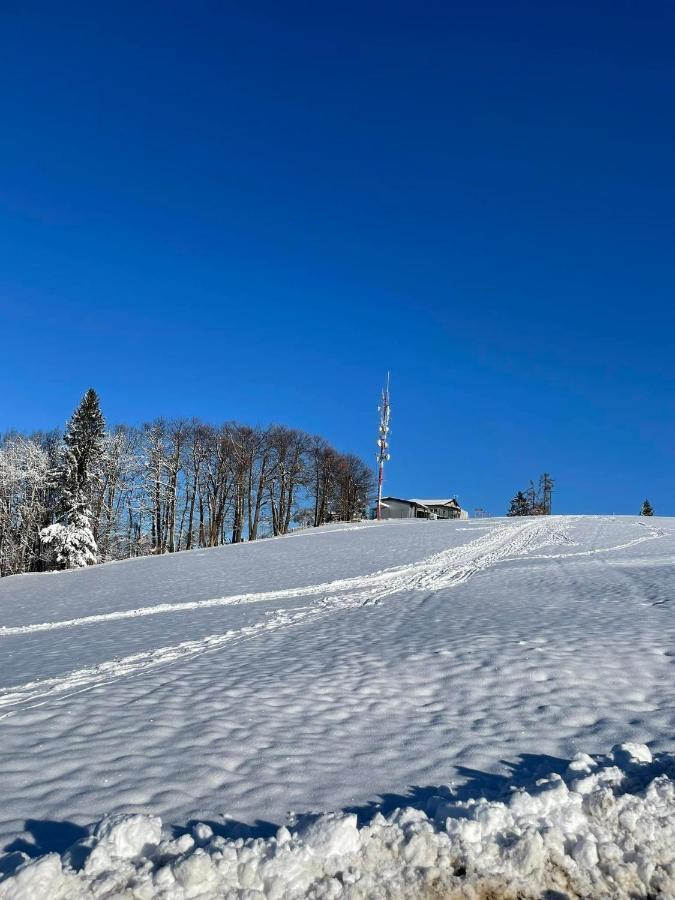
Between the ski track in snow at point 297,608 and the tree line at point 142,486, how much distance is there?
2258cm

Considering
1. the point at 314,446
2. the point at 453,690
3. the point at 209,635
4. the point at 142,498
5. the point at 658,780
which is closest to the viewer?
the point at 658,780

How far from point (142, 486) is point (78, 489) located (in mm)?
10241

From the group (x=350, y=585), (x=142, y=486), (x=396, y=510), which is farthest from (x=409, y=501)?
(x=350, y=585)

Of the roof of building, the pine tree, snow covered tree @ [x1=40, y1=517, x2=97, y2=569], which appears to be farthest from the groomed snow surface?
the roof of building

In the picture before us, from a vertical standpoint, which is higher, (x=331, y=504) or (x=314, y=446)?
(x=314, y=446)

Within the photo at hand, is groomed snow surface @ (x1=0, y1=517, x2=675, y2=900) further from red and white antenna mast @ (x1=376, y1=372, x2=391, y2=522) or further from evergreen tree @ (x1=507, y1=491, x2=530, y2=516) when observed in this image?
evergreen tree @ (x1=507, y1=491, x2=530, y2=516)

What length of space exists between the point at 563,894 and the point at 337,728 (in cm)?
250

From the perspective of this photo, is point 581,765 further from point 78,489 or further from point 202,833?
point 78,489

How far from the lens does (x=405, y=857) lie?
9.36 feet

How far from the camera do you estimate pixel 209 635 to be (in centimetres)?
988

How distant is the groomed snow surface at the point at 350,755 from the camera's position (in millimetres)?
2779

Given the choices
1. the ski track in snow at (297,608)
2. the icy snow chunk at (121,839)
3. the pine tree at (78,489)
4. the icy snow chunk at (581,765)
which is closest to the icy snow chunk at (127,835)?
the icy snow chunk at (121,839)

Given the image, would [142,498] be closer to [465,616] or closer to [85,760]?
[465,616]

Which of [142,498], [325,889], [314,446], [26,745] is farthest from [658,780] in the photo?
[314,446]
